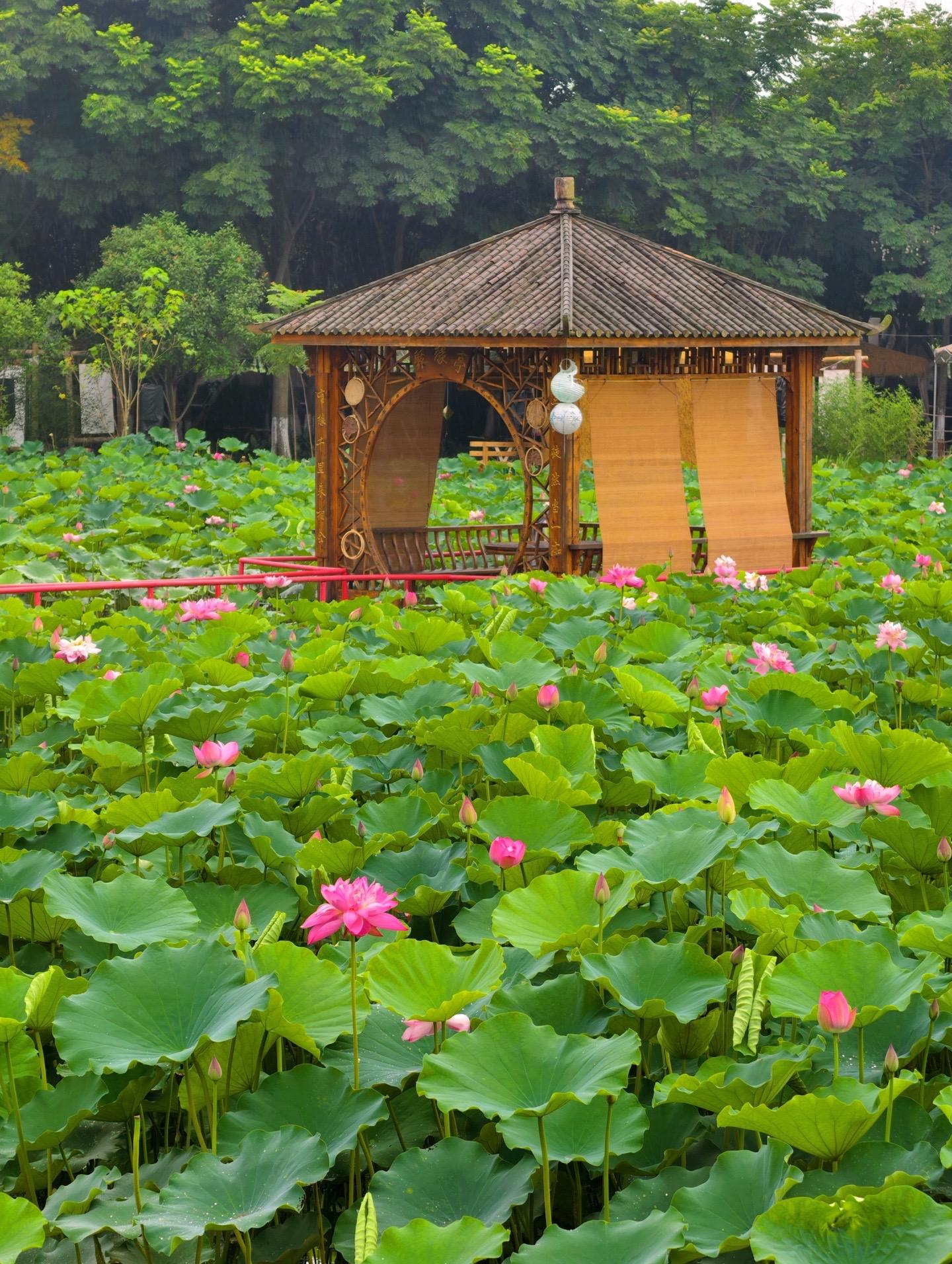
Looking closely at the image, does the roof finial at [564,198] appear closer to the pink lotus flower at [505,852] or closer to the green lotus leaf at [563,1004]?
the pink lotus flower at [505,852]

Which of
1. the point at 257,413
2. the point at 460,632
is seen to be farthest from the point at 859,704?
the point at 257,413

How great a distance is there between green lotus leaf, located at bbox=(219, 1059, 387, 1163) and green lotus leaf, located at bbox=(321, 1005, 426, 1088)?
0.04 m

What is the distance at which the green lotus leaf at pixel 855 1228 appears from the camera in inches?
64.7

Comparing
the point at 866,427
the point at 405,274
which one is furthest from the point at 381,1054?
the point at 866,427

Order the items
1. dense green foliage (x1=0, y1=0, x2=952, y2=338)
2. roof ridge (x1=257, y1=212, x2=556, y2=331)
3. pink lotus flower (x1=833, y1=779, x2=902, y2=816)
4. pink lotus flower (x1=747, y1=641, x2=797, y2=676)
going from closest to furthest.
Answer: pink lotus flower (x1=833, y1=779, x2=902, y2=816)
pink lotus flower (x1=747, y1=641, x2=797, y2=676)
roof ridge (x1=257, y1=212, x2=556, y2=331)
dense green foliage (x1=0, y1=0, x2=952, y2=338)

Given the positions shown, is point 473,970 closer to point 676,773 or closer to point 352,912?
point 352,912

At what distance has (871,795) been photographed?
274 centimetres

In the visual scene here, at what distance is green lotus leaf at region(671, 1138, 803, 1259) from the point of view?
1.78 meters

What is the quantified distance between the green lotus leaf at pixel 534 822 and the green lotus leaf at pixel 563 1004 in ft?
2.14

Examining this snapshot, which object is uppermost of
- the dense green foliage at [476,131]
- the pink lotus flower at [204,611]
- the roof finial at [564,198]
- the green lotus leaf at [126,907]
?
the dense green foliage at [476,131]

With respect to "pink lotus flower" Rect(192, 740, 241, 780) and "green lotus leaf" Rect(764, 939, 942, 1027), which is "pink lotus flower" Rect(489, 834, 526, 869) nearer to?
"green lotus leaf" Rect(764, 939, 942, 1027)

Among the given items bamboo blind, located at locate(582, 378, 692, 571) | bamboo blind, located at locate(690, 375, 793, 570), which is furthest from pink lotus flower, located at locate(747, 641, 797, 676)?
bamboo blind, located at locate(690, 375, 793, 570)

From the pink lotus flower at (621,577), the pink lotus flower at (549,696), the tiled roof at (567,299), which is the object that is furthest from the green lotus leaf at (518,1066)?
the tiled roof at (567,299)

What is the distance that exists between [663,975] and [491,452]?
24159 millimetres
